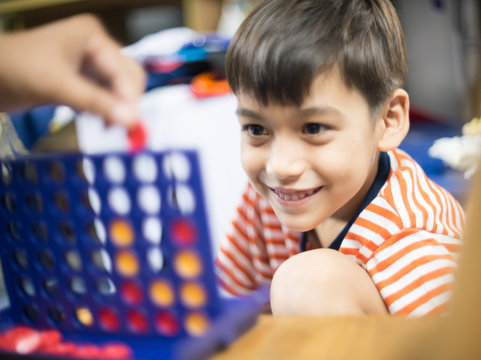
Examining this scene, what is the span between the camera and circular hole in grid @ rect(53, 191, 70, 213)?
301 mm

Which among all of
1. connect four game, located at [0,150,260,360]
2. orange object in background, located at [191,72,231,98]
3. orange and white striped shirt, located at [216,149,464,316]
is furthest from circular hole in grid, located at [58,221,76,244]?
orange object in background, located at [191,72,231,98]

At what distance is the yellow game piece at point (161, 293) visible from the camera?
11.0 inches

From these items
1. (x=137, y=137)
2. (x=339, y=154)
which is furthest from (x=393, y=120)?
(x=137, y=137)

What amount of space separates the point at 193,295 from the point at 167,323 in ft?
0.10

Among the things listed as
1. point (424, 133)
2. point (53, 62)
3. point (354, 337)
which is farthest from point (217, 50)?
point (354, 337)

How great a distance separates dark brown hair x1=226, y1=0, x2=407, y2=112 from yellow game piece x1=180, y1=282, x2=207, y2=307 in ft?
0.52

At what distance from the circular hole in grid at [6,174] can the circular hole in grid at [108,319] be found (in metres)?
0.10

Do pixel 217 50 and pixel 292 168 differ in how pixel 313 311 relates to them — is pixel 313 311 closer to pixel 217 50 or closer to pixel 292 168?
pixel 292 168

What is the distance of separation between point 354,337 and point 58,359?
167 millimetres

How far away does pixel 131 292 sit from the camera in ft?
0.97

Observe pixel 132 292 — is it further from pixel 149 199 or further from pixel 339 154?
pixel 339 154

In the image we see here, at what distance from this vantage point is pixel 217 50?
0.77m

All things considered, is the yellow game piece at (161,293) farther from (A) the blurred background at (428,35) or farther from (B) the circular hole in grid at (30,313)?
(A) the blurred background at (428,35)

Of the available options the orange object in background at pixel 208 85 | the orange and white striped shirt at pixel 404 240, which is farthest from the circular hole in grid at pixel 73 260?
the orange object in background at pixel 208 85
